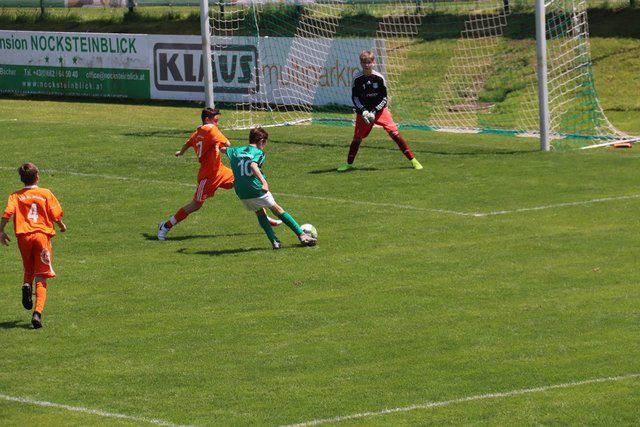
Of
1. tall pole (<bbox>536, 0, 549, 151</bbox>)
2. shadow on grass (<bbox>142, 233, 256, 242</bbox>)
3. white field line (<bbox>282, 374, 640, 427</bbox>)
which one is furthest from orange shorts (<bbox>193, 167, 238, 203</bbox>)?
tall pole (<bbox>536, 0, 549, 151</bbox>)

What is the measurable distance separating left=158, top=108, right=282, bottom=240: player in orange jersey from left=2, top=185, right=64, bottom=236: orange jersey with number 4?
4849 mm

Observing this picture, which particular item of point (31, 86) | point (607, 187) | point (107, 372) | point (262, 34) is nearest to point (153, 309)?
point (107, 372)

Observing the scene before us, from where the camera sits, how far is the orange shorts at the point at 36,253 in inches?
577

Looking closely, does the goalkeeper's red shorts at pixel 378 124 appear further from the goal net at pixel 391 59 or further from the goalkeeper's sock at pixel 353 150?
the goal net at pixel 391 59

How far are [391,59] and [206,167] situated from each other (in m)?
16.7

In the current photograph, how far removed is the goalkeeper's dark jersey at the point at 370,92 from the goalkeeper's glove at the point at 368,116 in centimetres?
16

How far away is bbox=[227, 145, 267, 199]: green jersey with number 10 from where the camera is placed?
1827cm

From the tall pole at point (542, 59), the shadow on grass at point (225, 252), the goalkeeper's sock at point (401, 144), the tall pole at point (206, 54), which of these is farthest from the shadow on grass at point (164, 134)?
the shadow on grass at point (225, 252)

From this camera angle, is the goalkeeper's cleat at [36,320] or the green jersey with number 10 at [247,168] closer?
the goalkeeper's cleat at [36,320]

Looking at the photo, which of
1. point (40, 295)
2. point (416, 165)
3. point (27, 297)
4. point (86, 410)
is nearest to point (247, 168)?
point (40, 295)

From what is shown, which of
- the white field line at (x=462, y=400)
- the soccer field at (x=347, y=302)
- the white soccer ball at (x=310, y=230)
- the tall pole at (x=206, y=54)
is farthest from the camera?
the tall pole at (x=206, y=54)

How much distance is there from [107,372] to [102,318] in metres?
2.16

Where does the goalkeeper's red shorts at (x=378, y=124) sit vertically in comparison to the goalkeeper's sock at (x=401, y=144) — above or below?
above

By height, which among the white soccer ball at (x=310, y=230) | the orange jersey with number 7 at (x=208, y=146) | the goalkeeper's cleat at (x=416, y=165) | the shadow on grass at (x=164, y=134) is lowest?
the shadow on grass at (x=164, y=134)
